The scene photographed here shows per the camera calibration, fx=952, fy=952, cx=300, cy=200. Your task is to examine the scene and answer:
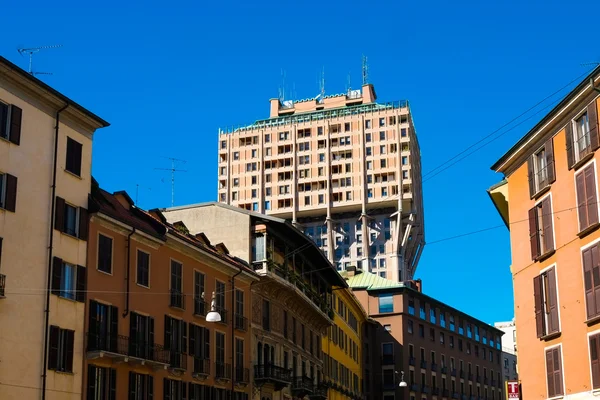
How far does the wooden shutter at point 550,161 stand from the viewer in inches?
1548

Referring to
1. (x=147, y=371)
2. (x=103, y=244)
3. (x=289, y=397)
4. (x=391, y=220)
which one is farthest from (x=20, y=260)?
(x=391, y=220)

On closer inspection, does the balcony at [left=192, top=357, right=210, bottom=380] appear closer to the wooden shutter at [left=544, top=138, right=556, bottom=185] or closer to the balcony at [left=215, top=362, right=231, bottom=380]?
the balcony at [left=215, top=362, right=231, bottom=380]

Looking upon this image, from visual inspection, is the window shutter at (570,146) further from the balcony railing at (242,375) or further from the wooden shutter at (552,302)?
the balcony railing at (242,375)

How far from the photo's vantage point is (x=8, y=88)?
130ft

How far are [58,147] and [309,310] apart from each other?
3369 centimetres

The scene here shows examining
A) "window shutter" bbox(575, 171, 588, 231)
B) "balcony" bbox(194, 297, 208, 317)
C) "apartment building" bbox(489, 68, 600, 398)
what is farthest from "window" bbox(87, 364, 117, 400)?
"window shutter" bbox(575, 171, 588, 231)

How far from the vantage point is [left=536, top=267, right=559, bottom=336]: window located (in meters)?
38.7

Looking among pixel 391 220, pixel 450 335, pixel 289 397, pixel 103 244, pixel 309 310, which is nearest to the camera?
pixel 103 244

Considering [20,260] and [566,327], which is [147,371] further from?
[566,327]

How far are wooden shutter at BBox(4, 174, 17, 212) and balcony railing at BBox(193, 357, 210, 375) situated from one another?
16810 mm

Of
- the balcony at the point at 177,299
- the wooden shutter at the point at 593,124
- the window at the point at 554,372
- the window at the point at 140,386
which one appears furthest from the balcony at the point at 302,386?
the wooden shutter at the point at 593,124

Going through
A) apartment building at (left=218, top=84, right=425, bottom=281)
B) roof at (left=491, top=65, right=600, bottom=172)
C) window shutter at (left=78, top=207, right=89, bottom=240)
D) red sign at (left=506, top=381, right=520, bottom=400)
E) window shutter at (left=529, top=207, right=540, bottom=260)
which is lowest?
red sign at (left=506, top=381, right=520, bottom=400)

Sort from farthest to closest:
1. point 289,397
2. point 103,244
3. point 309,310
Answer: point 309,310
point 289,397
point 103,244

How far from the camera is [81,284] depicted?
1674 inches
